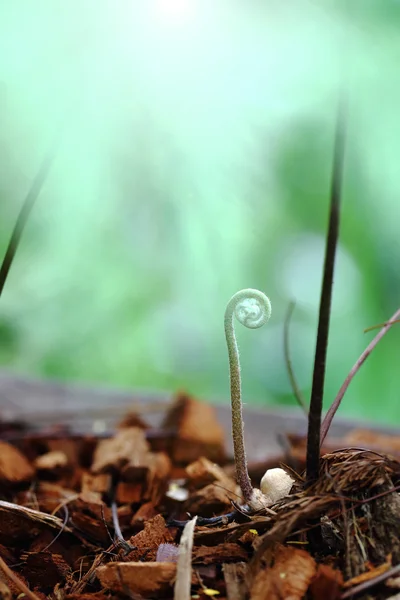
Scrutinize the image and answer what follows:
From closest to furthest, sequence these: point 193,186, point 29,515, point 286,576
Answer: point 286,576 < point 29,515 < point 193,186

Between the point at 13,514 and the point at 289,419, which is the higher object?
the point at 13,514

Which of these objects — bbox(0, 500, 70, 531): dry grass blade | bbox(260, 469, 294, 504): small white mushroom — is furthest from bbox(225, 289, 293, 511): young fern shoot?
bbox(0, 500, 70, 531): dry grass blade

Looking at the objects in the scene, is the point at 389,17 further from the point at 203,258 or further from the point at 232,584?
the point at 203,258

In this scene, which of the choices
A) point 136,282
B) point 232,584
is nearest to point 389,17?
point 232,584

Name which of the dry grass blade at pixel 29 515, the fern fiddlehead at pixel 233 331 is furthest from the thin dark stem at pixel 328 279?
the dry grass blade at pixel 29 515

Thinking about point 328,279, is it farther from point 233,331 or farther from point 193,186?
point 193,186

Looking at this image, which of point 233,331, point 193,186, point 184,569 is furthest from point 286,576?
point 193,186

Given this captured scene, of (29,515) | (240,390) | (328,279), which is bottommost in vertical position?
(29,515)

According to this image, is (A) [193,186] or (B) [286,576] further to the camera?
(A) [193,186]
